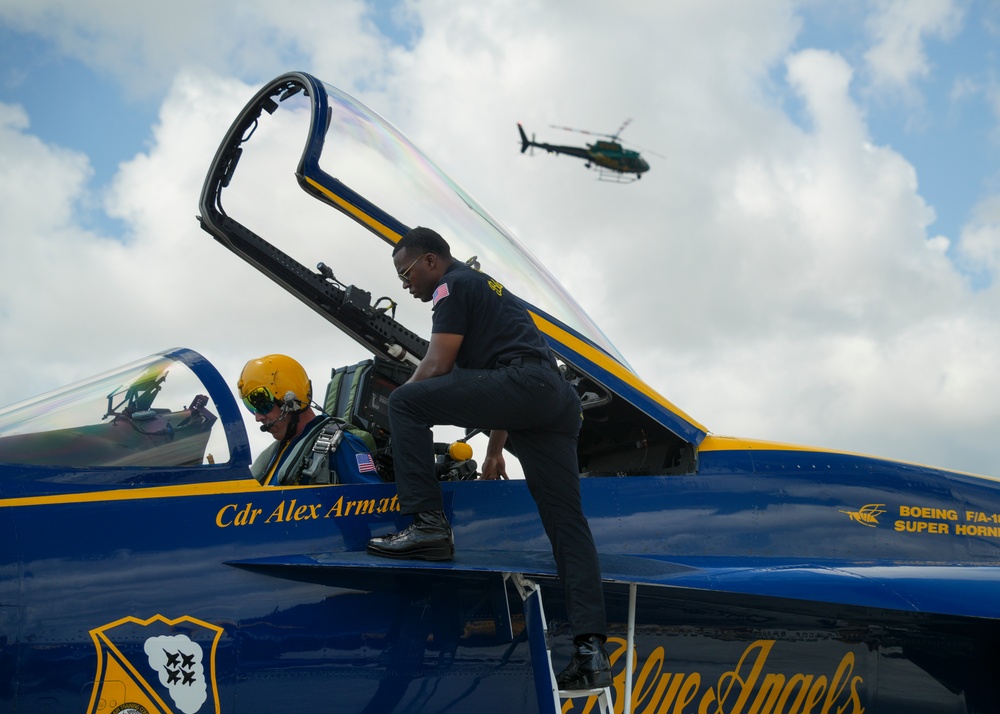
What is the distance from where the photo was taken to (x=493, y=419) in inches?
148

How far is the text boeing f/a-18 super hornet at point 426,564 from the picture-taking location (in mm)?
3309

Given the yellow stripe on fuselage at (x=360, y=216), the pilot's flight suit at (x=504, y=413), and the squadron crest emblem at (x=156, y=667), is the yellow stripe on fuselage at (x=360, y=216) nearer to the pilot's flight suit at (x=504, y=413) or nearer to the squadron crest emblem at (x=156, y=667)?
the pilot's flight suit at (x=504, y=413)

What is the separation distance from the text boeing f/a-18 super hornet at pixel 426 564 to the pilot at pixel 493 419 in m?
0.15

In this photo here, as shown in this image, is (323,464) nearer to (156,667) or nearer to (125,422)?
(125,422)

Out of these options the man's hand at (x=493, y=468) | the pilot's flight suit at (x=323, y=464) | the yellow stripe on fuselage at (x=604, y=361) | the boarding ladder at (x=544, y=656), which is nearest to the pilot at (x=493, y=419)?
the boarding ladder at (x=544, y=656)

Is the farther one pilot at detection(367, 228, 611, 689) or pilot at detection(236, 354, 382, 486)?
pilot at detection(236, 354, 382, 486)

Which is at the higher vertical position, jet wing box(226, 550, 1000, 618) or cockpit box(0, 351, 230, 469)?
cockpit box(0, 351, 230, 469)

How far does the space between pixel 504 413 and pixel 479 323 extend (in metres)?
0.40

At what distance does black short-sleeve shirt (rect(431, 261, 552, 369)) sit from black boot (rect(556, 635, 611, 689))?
1.17m

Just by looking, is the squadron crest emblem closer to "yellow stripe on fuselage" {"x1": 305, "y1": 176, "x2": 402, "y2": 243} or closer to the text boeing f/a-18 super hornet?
the text boeing f/a-18 super hornet

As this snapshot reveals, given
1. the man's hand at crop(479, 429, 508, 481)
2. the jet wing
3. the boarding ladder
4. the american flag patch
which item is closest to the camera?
the boarding ladder

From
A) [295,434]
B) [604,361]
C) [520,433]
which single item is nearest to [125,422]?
[295,434]

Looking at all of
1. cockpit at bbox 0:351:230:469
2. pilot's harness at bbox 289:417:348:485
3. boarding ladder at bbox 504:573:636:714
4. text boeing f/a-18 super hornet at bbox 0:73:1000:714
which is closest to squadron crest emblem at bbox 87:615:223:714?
text boeing f/a-18 super hornet at bbox 0:73:1000:714

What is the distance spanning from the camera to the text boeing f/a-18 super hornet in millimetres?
3309
